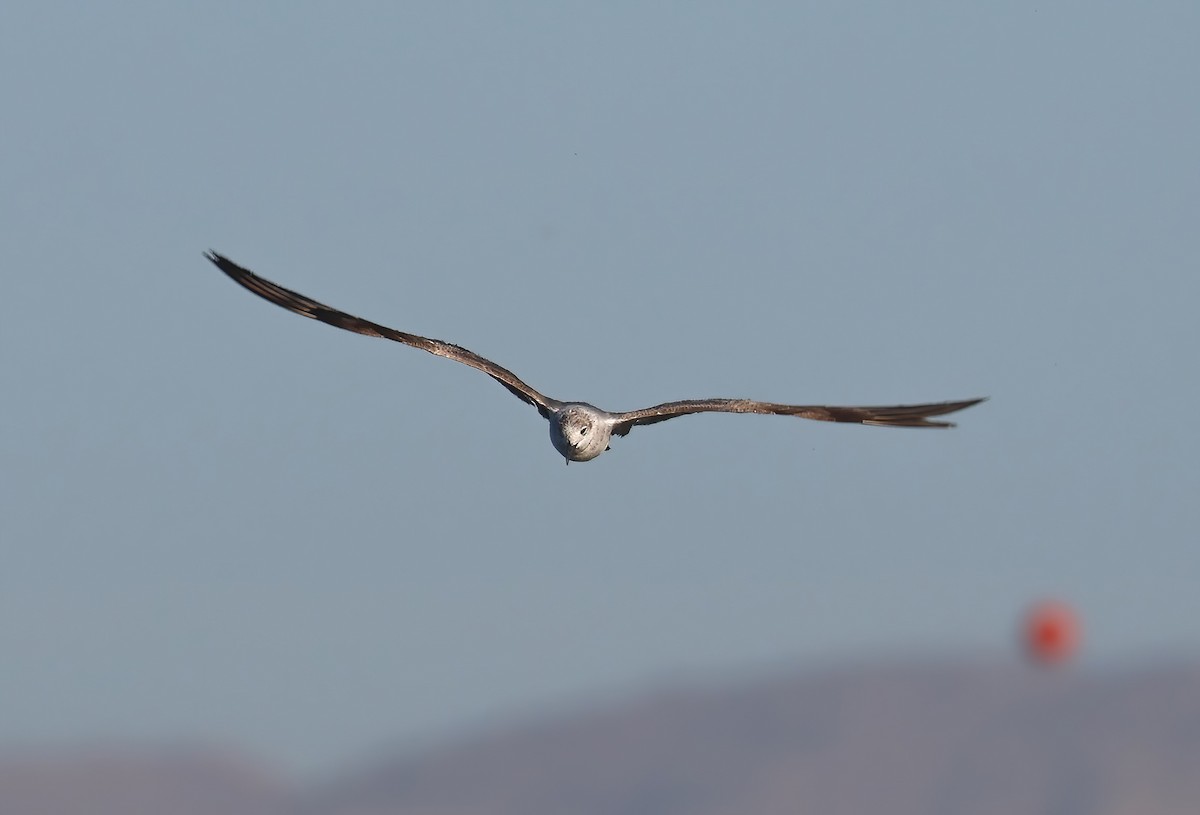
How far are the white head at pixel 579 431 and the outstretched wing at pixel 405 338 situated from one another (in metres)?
1.29

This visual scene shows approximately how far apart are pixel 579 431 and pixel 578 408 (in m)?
0.69

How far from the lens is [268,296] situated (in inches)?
1893

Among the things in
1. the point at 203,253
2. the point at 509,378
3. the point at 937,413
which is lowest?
the point at 937,413

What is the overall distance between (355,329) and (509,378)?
3624mm

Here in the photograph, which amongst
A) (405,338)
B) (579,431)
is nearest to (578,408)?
(579,431)

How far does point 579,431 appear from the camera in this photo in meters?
44.8

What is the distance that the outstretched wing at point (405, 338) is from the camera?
4691 cm

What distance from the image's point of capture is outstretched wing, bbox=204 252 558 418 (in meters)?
46.9

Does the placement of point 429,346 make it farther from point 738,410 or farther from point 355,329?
point 738,410

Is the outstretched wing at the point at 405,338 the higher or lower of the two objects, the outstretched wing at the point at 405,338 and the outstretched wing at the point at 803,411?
the higher

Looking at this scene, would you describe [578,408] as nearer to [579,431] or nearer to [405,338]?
[579,431]

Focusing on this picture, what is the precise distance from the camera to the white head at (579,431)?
147ft

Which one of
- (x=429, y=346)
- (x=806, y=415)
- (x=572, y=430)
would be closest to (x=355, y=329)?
(x=429, y=346)

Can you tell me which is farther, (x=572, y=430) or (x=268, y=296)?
(x=268, y=296)
